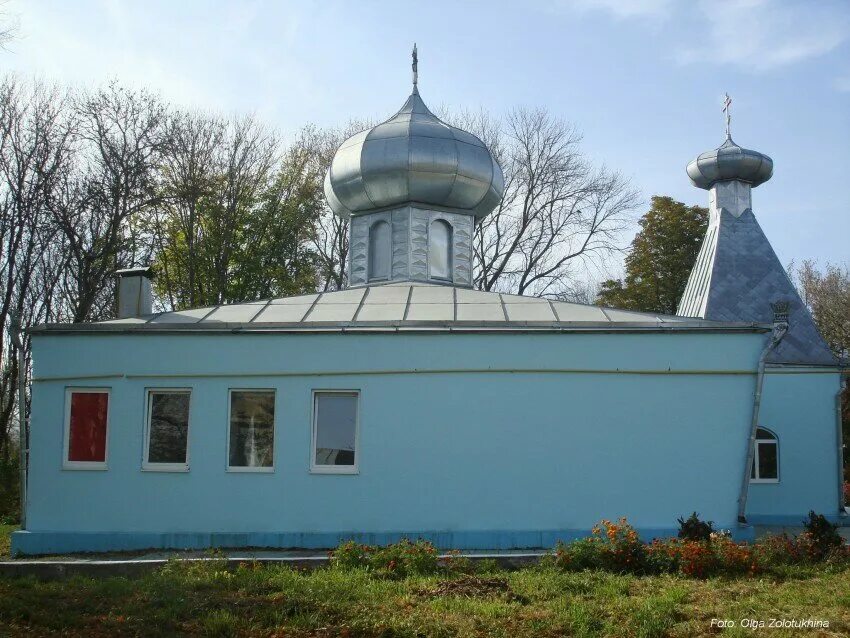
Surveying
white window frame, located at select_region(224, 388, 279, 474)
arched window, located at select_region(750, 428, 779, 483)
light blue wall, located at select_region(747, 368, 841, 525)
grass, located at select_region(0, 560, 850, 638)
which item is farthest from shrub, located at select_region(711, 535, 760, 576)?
arched window, located at select_region(750, 428, 779, 483)

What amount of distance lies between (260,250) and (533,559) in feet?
69.0

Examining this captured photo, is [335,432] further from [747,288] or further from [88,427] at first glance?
[747,288]

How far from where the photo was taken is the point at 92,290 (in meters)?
25.5

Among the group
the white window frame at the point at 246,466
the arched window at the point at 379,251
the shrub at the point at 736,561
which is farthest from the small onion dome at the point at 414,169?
the shrub at the point at 736,561

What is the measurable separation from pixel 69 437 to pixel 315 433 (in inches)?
126

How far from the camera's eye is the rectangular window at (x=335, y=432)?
38.8ft

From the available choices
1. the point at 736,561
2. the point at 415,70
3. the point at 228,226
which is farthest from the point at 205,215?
the point at 736,561

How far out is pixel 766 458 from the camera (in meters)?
17.2

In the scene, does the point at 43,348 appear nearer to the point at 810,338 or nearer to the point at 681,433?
the point at 681,433

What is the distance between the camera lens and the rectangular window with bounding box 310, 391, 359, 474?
11.8 metres

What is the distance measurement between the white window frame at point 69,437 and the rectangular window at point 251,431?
159 centimetres

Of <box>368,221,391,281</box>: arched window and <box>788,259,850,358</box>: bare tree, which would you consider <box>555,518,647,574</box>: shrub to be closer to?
<box>368,221,391,281</box>: arched window

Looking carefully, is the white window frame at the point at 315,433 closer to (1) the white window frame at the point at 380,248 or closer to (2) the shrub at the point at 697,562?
(2) the shrub at the point at 697,562

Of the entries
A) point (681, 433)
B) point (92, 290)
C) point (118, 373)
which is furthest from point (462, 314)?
point (92, 290)
